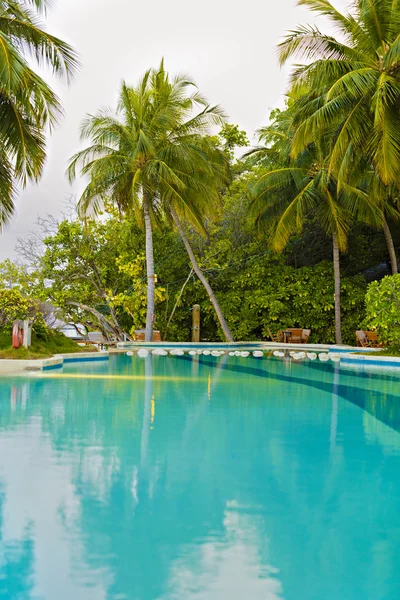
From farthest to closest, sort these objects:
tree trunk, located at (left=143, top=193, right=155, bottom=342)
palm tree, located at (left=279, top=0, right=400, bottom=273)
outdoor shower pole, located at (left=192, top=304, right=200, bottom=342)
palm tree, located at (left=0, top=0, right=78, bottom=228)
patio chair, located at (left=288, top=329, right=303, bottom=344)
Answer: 1. outdoor shower pole, located at (left=192, top=304, right=200, bottom=342)
2. patio chair, located at (left=288, top=329, right=303, bottom=344)
3. tree trunk, located at (left=143, top=193, right=155, bottom=342)
4. palm tree, located at (left=279, top=0, right=400, bottom=273)
5. palm tree, located at (left=0, top=0, right=78, bottom=228)

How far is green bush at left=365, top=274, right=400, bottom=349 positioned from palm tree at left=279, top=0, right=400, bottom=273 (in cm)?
232

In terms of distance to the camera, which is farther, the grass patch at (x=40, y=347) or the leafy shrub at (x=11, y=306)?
the leafy shrub at (x=11, y=306)

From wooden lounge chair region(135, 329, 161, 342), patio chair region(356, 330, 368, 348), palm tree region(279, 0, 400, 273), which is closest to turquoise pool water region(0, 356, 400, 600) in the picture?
palm tree region(279, 0, 400, 273)

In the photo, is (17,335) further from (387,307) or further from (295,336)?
(295,336)

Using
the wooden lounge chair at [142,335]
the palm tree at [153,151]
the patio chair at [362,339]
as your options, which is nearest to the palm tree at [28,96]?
the palm tree at [153,151]

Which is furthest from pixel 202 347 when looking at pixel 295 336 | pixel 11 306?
pixel 11 306

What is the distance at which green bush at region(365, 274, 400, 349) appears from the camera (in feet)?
47.8

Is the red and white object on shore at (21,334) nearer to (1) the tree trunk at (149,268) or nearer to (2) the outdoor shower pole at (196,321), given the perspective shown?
(1) the tree trunk at (149,268)

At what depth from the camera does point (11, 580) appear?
2.66 m

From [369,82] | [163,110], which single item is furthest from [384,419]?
[163,110]

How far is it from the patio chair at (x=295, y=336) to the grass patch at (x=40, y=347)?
717 centimetres

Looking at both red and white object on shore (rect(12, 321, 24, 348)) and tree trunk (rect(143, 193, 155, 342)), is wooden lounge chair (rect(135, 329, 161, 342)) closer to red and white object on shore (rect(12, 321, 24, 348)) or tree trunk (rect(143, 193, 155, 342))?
tree trunk (rect(143, 193, 155, 342))

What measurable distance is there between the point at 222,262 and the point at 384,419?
52.9ft

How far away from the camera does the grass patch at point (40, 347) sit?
12.4 metres
